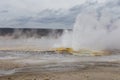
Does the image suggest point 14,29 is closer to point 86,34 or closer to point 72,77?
point 86,34

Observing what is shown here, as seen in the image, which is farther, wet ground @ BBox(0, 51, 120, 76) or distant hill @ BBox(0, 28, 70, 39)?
distant hill @ BBox(0, 28, 70, 39)

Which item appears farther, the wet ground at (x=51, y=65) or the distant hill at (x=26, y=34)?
the distant hill at (x=26, y=34)

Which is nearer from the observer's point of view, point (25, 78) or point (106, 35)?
point (25, 78)

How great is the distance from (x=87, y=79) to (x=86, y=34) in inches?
1231

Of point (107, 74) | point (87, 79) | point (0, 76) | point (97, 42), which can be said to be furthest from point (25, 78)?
point (97, 42)

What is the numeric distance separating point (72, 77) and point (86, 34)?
100 ft

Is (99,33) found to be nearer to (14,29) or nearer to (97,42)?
(97,42)

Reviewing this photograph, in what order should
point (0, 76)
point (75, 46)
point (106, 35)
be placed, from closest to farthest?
point (0, 76) < point (75, 46) < point (106, 35)

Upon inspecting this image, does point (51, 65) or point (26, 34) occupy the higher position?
point (26, 34)

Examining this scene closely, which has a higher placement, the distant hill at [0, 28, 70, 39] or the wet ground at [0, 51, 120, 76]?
the distant hill at [0, 28, 70, 39]

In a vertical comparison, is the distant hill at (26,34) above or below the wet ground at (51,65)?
above

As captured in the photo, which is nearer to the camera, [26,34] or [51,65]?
[51,65]

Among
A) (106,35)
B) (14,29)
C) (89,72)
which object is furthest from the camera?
(14,29)

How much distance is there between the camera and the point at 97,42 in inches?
1838
